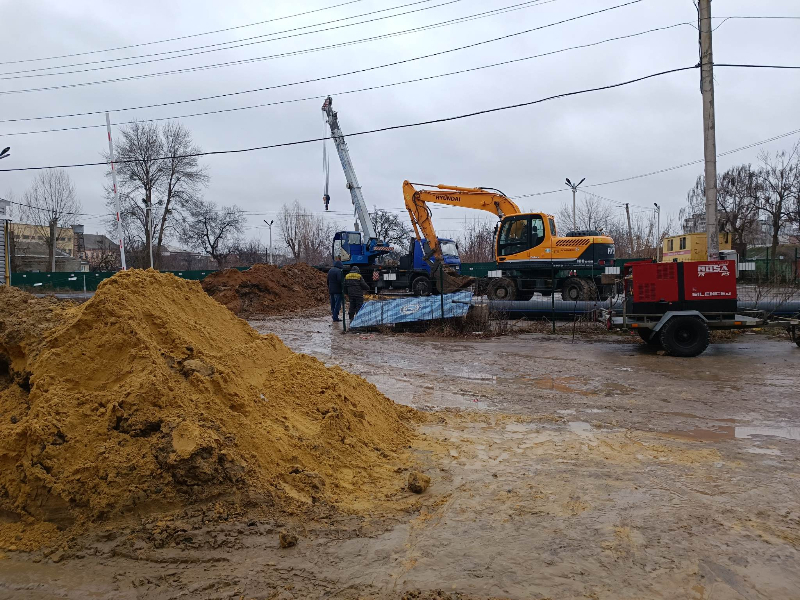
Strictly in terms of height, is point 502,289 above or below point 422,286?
below

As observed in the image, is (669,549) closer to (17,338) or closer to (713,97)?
(17,338)

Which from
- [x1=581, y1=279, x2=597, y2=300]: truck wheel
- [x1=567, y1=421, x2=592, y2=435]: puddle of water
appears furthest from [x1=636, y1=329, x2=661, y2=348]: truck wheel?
[x1=567, y1=421, x2=592, y2=435]: puddle of water

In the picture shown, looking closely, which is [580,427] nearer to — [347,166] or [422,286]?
[422,286]

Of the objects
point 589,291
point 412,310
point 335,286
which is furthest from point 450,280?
point 412,310

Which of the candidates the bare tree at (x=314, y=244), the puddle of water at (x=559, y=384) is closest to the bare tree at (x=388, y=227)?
the bare tree at (x=314, y=244)

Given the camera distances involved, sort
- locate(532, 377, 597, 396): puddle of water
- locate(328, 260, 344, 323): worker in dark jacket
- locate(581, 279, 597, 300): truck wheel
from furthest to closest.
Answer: locate(328, 260, 344, 323): worker in dark jacket < locate(581, 279, 597, 300): truck wheel < locate(532, 377, 597, 396): puddle of water

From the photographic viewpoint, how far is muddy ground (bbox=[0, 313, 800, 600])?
133 inches

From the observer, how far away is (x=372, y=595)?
327cm

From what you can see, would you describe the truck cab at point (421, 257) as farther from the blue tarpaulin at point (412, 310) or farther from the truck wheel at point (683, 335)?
the truck wheel at point (683, 335)

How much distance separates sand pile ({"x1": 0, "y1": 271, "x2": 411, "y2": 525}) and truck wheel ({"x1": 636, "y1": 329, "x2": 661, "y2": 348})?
8449 mm

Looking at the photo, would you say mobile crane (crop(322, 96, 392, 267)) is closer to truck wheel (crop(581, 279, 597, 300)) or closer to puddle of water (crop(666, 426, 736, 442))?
truck wheel (crop(581, 279, 597, 300))

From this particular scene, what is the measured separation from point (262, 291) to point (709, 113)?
18.0 metres

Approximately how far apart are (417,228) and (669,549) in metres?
20.0

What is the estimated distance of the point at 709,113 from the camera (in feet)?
47.2
